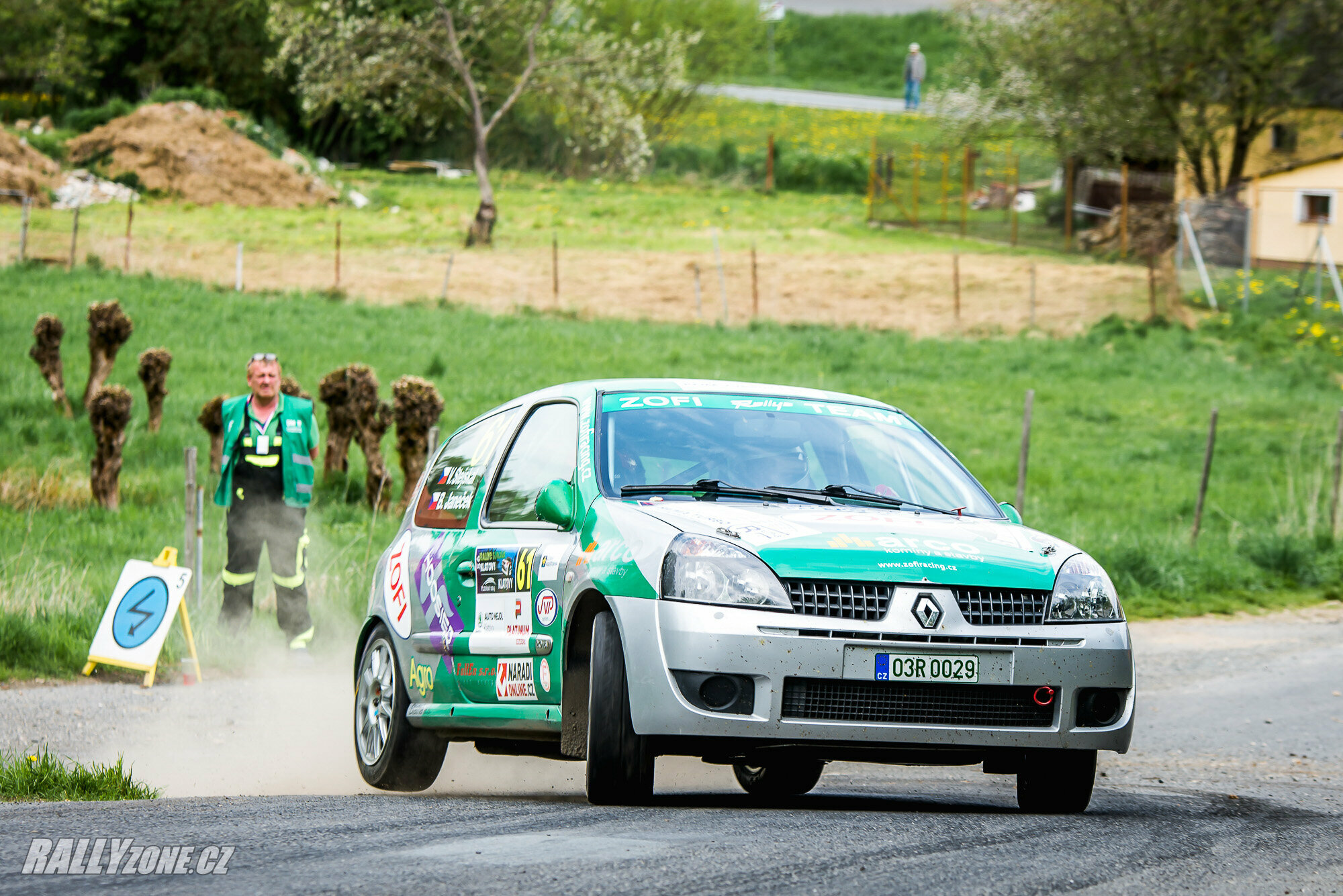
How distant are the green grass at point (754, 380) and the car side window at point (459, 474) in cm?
449

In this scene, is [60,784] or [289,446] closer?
[60,784]

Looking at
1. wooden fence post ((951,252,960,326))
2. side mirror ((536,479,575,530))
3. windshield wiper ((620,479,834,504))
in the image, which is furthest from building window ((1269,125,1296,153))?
side mirror ((536,479,575,530))

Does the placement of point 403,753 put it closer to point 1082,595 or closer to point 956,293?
point 1082,595

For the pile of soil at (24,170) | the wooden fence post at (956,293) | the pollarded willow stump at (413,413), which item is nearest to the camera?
the pollarded willow stump at (413,413)

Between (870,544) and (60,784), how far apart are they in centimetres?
349

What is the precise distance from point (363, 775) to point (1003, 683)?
317 cm

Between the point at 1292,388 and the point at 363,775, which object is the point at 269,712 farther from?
the point at 1292,388

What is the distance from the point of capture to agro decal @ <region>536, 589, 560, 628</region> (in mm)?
6090

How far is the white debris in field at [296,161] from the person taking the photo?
2040 inches

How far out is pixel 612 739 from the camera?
552 centimetres

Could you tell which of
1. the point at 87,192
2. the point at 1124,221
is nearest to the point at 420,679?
the point at 1124,221

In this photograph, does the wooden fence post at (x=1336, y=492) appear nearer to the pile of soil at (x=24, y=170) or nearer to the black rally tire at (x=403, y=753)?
the black rally tire at (x=403, y=753)

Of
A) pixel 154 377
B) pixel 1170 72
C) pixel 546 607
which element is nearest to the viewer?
pixel 546 607

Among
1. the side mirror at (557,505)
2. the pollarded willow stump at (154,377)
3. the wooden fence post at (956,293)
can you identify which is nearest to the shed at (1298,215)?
the wooden fence post at (956,293)
